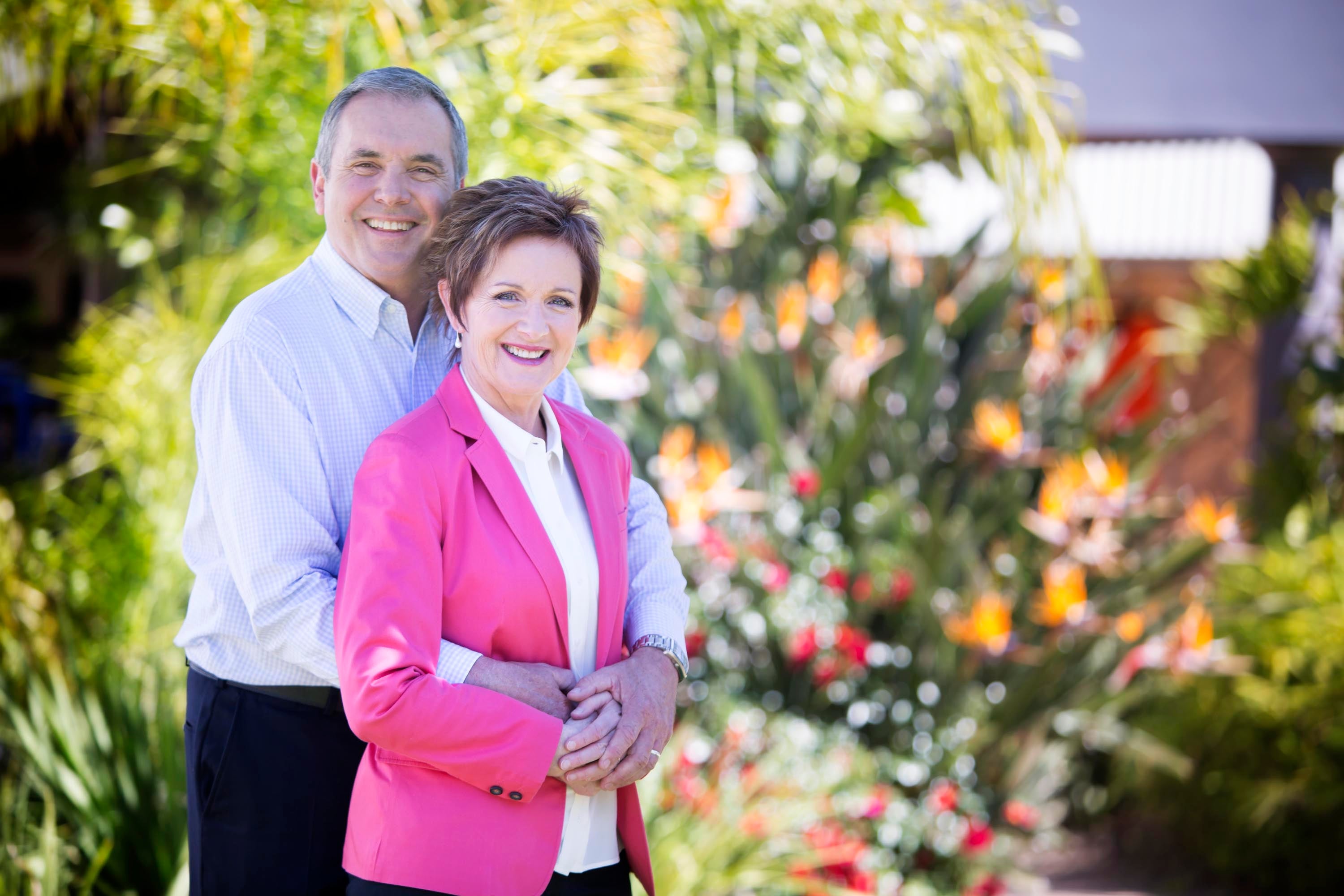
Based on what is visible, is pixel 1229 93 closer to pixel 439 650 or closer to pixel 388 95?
pixel 388 95

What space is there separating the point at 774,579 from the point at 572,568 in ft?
7.46

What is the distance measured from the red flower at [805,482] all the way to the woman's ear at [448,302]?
245 centimetres

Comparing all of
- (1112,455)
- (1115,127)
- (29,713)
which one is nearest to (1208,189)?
(1115,127)

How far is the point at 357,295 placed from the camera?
1.62 metres

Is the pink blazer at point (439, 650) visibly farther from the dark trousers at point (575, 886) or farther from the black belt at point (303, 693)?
the black belt at point (303, 693)

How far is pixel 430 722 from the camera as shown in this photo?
1356 millimetres

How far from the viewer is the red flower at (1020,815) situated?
13.3ft

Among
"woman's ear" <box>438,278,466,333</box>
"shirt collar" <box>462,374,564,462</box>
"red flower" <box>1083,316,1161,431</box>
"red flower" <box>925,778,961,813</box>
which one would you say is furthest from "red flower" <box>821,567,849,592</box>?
"red flower" <box>1083,316,1161,431</box>

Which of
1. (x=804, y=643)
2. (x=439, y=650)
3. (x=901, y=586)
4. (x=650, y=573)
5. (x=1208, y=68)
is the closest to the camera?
Answer: (x=439, y=650)

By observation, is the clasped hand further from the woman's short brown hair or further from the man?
the woman's short brown hair

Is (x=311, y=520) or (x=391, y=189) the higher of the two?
(x=391, y=189)

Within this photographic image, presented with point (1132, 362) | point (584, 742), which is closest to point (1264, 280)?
point (1132, 362)

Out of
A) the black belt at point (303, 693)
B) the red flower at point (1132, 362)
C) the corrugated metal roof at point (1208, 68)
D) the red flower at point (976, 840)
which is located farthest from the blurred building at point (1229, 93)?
the black belt at point (303, 693)

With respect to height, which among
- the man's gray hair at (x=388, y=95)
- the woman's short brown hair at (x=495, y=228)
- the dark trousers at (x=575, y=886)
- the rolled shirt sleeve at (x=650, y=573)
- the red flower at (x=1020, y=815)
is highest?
the man's gray hair at (x=388, y=95)
